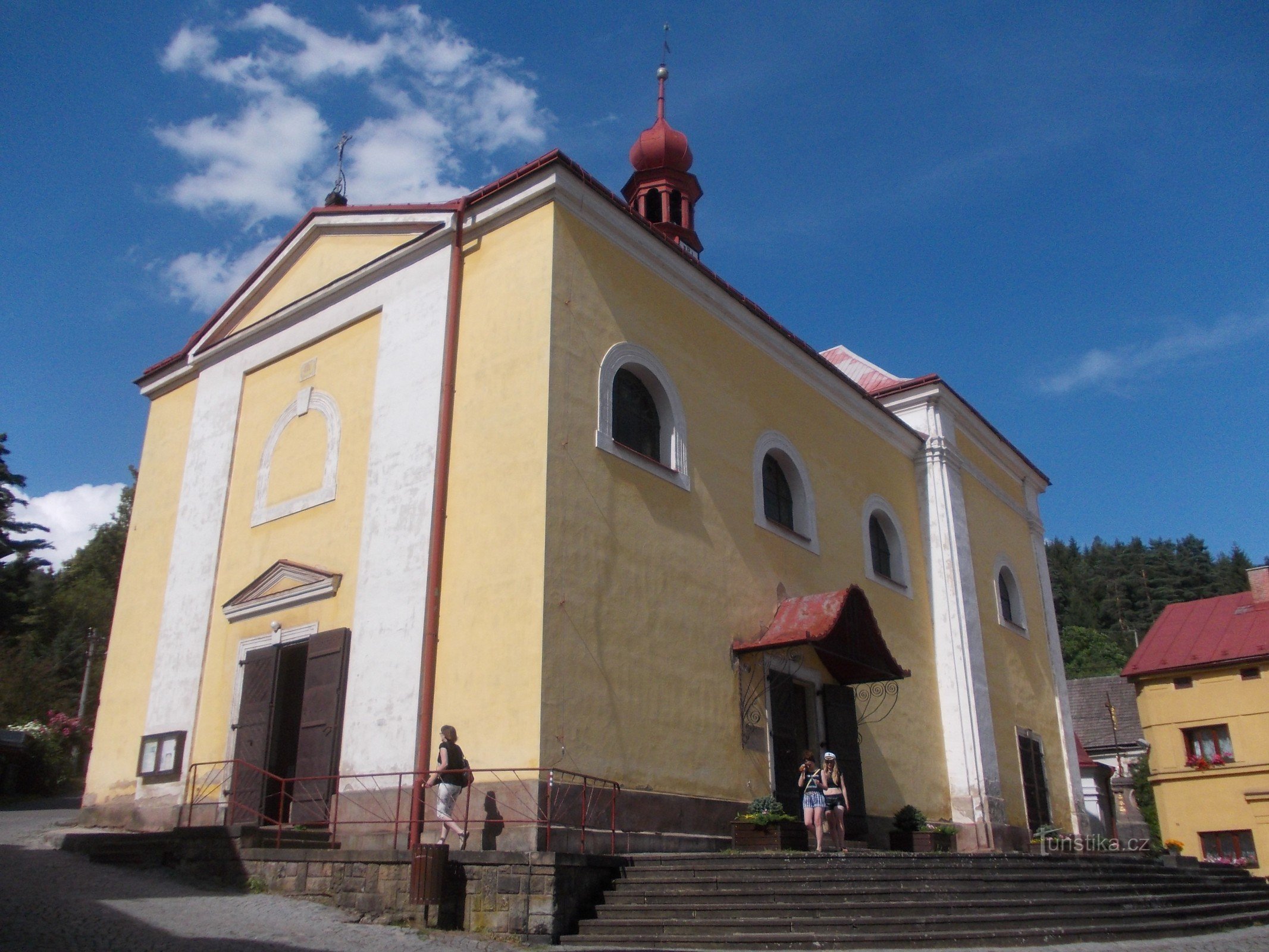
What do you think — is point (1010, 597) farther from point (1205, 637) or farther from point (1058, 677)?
point (1205, 637)

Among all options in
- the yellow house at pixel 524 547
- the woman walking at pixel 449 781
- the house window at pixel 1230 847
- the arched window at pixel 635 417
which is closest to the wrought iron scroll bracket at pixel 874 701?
the yellow house at pixel 524 547

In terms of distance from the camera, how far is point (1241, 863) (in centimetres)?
2455

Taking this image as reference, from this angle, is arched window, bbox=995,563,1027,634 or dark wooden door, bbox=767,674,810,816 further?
arched window, bbox=995,563,1027,634

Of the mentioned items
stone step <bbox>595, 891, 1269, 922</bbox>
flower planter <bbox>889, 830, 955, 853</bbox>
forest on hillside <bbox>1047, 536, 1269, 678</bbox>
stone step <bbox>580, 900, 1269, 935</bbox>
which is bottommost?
stone step <bbox>580, 900, 1269, 935</bbox>

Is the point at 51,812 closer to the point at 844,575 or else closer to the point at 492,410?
the point at 492,410

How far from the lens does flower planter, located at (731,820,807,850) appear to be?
11.0 m

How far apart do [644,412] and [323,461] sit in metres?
3.94

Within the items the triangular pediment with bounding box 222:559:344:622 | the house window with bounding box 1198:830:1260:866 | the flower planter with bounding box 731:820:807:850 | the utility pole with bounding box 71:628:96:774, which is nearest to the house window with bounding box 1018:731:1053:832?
the flower planter with bounding box 731:820:807:850

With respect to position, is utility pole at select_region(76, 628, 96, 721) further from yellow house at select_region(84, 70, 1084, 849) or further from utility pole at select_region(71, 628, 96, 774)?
yellow house at select_region(84, 70, 1084, 849)

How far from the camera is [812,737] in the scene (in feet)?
45.5

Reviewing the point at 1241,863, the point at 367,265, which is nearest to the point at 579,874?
the point at 367,265

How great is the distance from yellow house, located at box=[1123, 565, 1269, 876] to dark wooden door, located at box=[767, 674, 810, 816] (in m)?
16.7

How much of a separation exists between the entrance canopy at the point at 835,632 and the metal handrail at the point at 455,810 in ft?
10.7

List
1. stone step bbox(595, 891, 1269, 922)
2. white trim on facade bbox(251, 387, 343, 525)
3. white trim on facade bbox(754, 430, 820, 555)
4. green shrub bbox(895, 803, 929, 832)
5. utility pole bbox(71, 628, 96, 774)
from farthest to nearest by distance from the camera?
utility pole bbox(71, 628, 96, 774), white trim on facade bbox(754, 430, 820, 555), green shrub bbox(895, 803, 929, 832), white trim on facade bbox(251, 387, 343, 525), stone step bbox(595, 891, 1269, 922)
